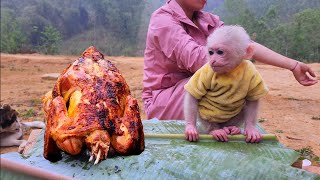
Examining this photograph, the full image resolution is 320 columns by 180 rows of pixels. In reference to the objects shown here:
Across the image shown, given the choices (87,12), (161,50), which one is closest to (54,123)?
(161,50)

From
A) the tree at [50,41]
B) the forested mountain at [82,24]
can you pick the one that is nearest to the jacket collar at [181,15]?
the forested mountain at [82,24]

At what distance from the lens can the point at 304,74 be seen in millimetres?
2660

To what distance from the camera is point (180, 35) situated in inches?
115

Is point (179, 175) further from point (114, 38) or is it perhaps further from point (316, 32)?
point (114, 38)

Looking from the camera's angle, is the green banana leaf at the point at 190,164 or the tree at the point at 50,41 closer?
the green banana leaf at the point at 190,164

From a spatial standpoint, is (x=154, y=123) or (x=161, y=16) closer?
(x=154, y=123)

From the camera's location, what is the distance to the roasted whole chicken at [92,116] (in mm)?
2031

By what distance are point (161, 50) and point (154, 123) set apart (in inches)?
22.0

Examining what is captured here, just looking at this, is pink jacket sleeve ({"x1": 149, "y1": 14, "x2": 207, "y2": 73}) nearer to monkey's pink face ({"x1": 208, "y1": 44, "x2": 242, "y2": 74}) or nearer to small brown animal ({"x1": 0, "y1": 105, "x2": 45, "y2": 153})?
monkey's pink face ({"x1": 208, "y1": 44, "x2": 242, "y2": 74})

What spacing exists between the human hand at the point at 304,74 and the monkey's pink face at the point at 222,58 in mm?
532

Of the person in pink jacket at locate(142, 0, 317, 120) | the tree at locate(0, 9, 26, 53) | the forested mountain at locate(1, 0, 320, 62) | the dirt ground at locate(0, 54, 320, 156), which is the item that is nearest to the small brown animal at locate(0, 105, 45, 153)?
the dirt ground at locate(0, 54, 320, 156)

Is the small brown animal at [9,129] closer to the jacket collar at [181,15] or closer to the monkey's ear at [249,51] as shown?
the jacket collar at [181,15]

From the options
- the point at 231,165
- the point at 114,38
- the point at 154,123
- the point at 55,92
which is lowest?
the point at 114,38

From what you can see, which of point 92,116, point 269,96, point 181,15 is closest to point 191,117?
point 92,116
